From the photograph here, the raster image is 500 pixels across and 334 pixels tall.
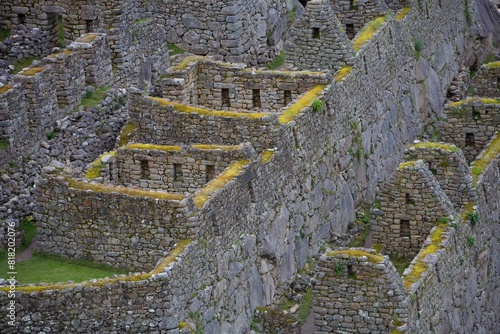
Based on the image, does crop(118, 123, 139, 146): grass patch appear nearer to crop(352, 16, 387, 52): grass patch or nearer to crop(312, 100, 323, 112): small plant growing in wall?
crop(312, 100, 323, 112): small plant growing in wall

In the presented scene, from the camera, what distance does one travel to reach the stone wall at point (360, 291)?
142 ft

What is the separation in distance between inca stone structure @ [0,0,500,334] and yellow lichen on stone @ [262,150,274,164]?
2.0 inches

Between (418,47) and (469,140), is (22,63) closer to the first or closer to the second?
(469,140)

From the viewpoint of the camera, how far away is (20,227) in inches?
1796

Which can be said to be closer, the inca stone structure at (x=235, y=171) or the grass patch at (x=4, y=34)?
A: the inca stone structure at (x=235, y=171)

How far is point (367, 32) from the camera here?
55844 mm

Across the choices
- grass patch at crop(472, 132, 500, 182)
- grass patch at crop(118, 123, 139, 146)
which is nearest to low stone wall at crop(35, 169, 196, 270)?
grass patch at crop(118, 123, 139, 146)

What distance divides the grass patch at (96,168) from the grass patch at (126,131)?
1501 millimetres

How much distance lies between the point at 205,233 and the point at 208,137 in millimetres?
4541

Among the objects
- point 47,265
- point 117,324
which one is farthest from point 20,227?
point 117,324

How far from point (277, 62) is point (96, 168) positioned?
10.7 metres

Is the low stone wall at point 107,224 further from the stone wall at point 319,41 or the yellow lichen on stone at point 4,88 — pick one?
the stone wall at point 319,41

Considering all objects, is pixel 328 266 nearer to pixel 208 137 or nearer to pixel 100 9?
pixel 208 137

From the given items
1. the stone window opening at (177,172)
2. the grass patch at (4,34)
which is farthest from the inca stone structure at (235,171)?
the grass patch at (4,34)
